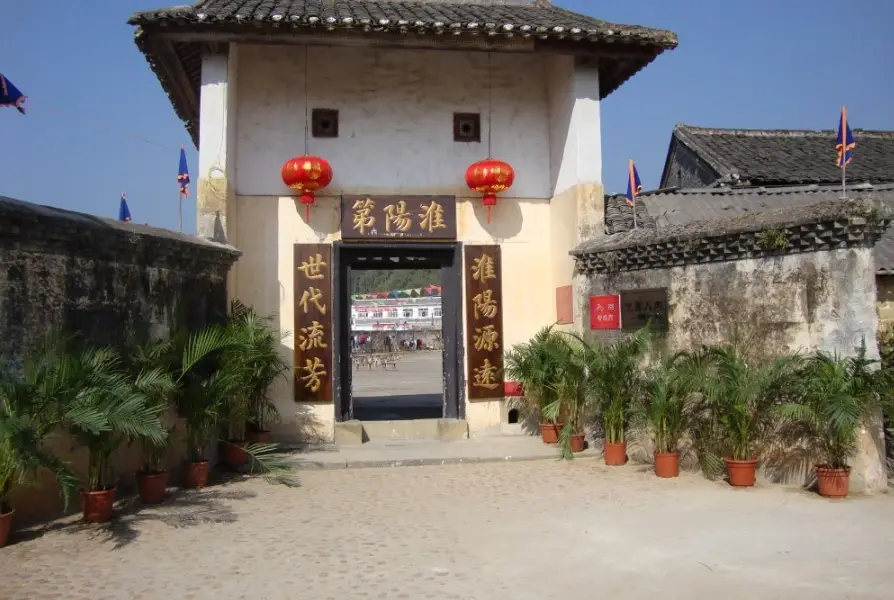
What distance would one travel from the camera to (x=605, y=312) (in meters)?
9.23

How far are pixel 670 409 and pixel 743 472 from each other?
3.04 ft

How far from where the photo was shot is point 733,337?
765 centimetres

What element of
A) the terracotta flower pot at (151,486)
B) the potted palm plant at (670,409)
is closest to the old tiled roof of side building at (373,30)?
the potted palm plant at (670,409)

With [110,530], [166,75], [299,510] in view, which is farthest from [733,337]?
[166,75]

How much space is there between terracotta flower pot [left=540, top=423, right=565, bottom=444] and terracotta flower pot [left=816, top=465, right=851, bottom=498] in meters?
3.49

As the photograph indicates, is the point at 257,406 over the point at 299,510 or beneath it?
over

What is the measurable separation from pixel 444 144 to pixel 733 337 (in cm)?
497

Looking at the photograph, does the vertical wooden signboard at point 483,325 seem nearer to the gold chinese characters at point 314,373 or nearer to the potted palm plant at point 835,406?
the gold chinese characters at point 314,373

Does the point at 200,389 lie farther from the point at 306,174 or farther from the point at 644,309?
the point at 644,309

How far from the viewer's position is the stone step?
9910 mm

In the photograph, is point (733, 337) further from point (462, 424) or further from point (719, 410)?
point (462, 424)

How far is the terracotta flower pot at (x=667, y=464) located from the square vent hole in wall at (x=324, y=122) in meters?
6.17

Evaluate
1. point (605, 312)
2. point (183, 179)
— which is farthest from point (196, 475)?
point (183, 179)

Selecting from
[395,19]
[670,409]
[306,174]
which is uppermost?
[395,19]
